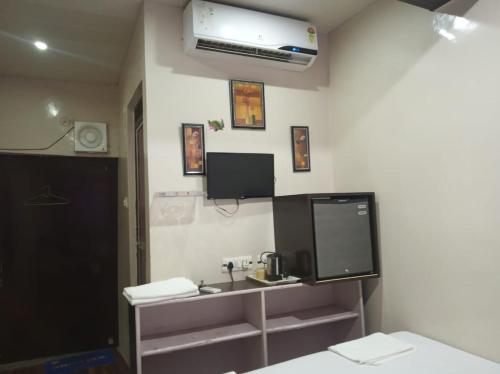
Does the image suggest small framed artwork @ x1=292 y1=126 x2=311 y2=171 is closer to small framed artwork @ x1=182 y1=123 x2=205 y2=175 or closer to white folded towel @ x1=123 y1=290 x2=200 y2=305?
small framed artwork @ x1=182 y1=123 x2=205 y2=175

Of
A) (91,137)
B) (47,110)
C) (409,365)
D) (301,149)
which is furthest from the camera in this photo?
(91,137)

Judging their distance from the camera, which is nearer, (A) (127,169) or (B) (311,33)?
(B) (311,33)

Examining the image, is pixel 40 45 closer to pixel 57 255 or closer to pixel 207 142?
pixel 207 142

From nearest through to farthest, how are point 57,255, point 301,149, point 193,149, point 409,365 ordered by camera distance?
point 409,365 → point 193,149 → point 301,149 → point 57,255

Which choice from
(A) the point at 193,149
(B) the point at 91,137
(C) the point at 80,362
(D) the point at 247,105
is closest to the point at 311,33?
(D) the point at 247,105

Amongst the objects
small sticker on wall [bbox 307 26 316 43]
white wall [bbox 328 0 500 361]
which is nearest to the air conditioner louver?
small sticker on wall [bbox 307 26 316 43]

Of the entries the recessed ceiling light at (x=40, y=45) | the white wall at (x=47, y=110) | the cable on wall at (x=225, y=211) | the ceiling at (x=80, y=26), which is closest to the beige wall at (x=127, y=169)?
the ceiling at (x=80, y=26)

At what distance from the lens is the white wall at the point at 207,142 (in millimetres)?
2301

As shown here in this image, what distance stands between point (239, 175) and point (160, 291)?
35.6 inches

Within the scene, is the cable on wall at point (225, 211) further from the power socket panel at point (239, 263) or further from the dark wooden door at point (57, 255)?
the dark wooden door at point (57, 255)

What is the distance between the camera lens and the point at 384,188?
239 centimetres

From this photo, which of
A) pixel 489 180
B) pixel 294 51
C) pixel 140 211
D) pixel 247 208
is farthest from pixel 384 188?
pixel 140 211

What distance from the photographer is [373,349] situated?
182cm

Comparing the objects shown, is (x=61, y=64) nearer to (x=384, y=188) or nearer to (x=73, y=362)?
(x=73, y=362)
